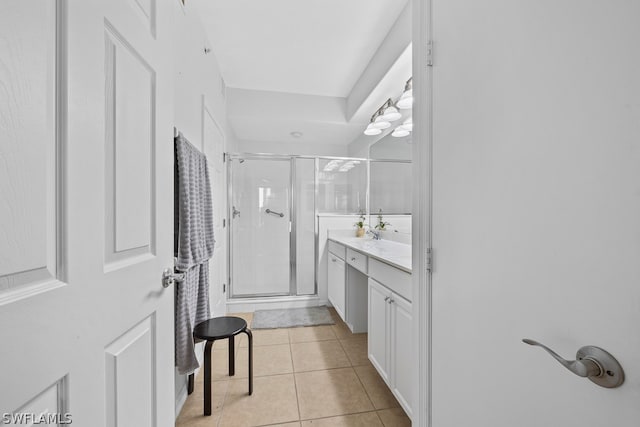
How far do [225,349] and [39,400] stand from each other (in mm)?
2038

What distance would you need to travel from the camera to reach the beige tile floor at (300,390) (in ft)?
4.87

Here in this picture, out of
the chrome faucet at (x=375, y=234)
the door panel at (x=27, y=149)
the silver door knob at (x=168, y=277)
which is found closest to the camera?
the door panel at (x=27, y=149)

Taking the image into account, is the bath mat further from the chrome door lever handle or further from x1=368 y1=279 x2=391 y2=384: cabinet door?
the chrome door lever handle

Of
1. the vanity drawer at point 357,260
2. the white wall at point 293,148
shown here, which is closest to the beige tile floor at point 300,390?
the vanity drawer at point 357,260

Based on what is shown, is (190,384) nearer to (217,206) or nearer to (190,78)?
(217,206)

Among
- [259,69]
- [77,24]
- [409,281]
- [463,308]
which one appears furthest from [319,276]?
[77,24]

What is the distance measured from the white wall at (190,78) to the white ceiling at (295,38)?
210mm

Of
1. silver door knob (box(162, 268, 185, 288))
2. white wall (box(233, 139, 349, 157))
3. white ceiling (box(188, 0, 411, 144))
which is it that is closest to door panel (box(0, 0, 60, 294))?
silver door knob (box(162, 268, 185, 288))

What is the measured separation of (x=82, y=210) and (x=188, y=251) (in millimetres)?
933

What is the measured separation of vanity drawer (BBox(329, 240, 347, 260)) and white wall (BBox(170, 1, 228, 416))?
1420mm

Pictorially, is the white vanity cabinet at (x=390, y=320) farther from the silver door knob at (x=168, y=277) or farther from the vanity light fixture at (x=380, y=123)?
the vanity light fixture at (x=380, y=123)

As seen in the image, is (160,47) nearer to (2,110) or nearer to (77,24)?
(77,24)

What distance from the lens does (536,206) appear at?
62cm

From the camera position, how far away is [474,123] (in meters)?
0.79
